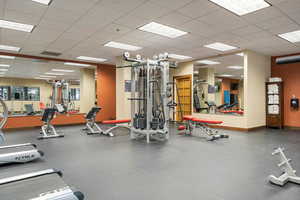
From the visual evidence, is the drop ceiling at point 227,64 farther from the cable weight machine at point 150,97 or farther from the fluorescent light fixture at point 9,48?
the fluorescent light fixture at point 9,48

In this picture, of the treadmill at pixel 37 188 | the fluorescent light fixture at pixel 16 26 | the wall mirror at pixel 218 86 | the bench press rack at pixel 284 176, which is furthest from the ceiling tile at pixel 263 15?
the fluorescent light fixture at pixel 16 26

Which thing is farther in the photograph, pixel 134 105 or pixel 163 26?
pixel 134 105

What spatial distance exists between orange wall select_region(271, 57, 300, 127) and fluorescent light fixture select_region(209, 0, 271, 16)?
15.8 ft

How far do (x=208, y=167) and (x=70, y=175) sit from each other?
2.16 meters

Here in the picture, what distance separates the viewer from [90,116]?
6.48 metres

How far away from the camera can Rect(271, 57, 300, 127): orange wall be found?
711cm

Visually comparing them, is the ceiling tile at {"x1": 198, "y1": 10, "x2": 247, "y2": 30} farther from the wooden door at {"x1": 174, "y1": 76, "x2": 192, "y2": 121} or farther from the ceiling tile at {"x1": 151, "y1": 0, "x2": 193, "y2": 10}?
the wooden door at {"x1": 174, "y1": 76, "x2": 192, "y2": 121}

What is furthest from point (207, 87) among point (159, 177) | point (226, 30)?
point (159, 177)

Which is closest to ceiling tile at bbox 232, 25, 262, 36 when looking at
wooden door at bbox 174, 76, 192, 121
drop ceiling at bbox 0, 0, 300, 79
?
drop ceiling at bbox 0, 0, 300, 79

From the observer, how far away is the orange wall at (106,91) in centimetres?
916

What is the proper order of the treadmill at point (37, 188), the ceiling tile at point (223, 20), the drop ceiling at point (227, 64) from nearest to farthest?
the treadmill at point (37, 188) → the ceiling tile at point (223, 20) → the drop ceiling at point (227, 64)

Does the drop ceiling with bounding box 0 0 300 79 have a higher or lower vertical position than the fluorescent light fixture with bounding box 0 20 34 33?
lower

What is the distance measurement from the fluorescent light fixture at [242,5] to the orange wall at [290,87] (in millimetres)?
4827

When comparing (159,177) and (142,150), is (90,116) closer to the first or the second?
(142,150)
